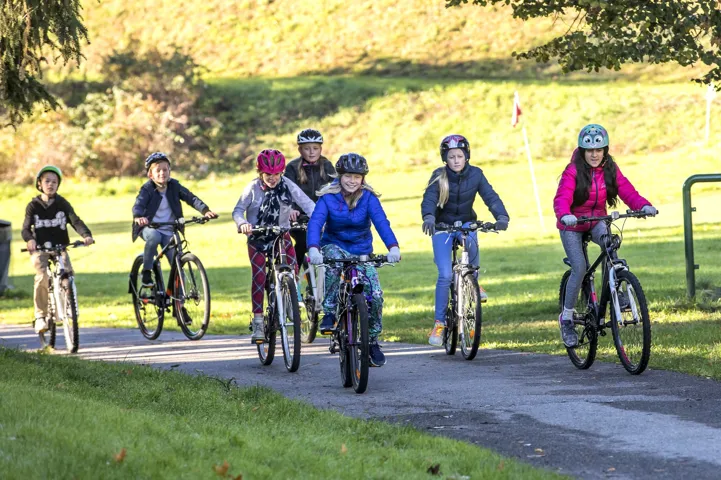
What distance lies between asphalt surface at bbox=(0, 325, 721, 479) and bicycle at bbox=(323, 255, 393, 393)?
165mm

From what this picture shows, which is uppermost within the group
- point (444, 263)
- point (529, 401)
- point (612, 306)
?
point (444, 263)

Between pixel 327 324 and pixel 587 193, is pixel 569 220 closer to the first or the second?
pixel 587 193

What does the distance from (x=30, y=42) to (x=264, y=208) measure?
8.41 ft

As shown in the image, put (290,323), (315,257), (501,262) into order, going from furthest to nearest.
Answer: (501,262), (290,323), (315,257)

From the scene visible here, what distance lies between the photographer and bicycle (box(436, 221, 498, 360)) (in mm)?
11664

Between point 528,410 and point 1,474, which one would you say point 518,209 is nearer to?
point 528,410

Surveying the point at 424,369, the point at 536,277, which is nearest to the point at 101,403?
the point at 424,369

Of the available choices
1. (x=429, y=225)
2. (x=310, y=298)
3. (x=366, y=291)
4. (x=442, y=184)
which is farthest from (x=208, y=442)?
(x=310, y=298)

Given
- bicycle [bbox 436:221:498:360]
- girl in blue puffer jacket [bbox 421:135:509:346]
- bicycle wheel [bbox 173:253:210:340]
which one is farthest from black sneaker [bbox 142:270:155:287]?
bicycle [bbox 436:221:498:360]

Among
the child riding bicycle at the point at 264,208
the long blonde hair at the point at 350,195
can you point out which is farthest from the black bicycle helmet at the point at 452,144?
the long blonde hair at the point at 350,195

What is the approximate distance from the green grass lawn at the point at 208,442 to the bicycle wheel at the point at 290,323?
1782 mm

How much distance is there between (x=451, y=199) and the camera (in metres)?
12.3

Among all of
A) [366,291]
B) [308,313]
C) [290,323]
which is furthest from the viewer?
[308,313]

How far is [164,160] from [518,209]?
74.8 feet
